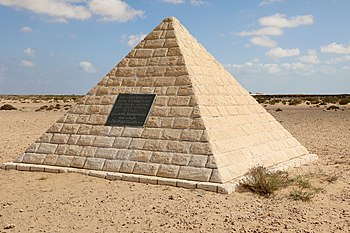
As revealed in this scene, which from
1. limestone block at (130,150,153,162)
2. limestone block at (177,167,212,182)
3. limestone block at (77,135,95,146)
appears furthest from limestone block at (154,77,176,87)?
limestone block at (177,167,212,182)

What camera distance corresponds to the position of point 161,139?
805 centimetres

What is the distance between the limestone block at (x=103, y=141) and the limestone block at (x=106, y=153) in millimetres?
119

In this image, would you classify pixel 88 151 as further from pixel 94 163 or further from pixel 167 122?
pixel 167 122

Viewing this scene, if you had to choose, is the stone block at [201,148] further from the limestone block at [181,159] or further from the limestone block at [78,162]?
the limestone block at [78,162]

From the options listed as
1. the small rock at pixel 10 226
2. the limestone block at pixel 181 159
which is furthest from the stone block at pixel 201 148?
the small rock at pixel 10 226

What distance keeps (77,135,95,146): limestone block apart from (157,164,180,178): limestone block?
186 centimetres

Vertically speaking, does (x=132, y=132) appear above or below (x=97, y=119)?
below

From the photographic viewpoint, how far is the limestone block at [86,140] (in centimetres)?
869

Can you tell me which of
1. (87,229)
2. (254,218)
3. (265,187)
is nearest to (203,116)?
(265,187)

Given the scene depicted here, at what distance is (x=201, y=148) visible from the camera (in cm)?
752

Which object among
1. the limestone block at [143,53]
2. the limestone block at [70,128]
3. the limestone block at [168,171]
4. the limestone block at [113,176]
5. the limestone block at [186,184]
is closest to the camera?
the limestone block at [186,184]

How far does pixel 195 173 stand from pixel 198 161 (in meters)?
0.23

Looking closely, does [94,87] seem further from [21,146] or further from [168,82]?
[21,146]

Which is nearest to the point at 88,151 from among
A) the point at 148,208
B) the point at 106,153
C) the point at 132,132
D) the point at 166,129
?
the point at 106,153
